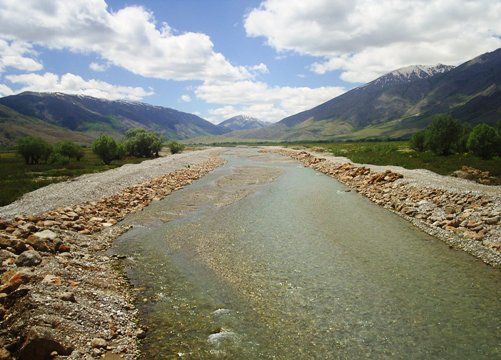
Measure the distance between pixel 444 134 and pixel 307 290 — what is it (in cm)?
6810

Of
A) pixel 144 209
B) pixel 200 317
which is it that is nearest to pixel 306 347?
pixel 200 317

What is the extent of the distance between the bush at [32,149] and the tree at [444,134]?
85.0 m

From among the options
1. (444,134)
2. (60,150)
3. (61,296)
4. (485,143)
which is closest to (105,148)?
(60,150)

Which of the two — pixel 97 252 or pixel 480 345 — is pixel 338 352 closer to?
pixel 480 345

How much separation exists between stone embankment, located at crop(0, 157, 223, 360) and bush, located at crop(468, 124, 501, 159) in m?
64.9

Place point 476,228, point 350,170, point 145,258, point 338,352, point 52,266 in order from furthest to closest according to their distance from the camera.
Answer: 1. point 350,170
2. point 476,228
3. point 145,258
4. point 52,266
5. point 338,352

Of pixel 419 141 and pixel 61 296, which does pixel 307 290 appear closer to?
pixel 61 296

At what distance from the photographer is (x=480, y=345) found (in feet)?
36.3

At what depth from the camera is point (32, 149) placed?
74.2 meters

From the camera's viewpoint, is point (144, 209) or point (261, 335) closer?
point (261, 335)

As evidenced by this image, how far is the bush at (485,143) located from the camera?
60562 mm

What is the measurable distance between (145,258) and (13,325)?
9324 mm

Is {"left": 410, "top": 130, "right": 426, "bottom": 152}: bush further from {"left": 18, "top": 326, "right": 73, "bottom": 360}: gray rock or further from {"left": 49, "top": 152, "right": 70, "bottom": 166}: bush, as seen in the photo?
{"left": 18, "top": 326, "right": 73, "bottom": 360}: gray rock

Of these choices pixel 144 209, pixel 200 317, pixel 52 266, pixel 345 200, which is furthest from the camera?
pixel 345 200
